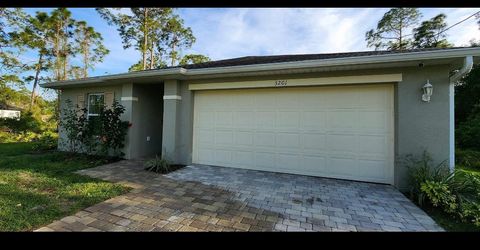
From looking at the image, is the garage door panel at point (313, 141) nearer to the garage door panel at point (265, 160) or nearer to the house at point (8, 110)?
the garage door panel at point (265, 160)

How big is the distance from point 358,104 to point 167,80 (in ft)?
16.4

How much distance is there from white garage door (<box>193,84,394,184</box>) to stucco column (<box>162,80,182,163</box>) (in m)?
0.56

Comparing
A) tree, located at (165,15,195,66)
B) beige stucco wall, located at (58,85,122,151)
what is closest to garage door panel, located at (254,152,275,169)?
beige stucco wall, located at (58,85,122,151)

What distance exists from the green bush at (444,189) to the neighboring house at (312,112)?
229 millimetres

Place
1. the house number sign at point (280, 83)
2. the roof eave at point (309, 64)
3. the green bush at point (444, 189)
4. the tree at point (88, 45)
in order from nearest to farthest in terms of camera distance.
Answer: the green bush at point (444, 189), the roof eave at point (309, 64), the house number sign at point (280, 83), the tree at point (88, 45)

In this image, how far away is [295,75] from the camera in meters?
5.02

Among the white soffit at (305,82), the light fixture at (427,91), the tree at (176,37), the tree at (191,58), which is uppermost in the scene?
the tree at (176,37)

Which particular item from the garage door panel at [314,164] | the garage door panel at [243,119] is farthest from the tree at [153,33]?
the garage door panel at [314,164]

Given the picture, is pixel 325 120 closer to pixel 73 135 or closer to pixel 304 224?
pixel 304 224

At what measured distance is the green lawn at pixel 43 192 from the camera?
2.72 m

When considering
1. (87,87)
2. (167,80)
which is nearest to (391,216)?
(167,80)

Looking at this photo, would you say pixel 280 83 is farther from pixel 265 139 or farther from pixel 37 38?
pixel 37 38

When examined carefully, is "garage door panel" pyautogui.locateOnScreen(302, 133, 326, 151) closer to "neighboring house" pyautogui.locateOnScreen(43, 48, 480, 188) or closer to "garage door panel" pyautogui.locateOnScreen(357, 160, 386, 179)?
"neighboring house" pyautogui.locateOnScreen(43, 48, 480, 188)

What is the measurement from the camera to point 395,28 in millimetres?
16234
